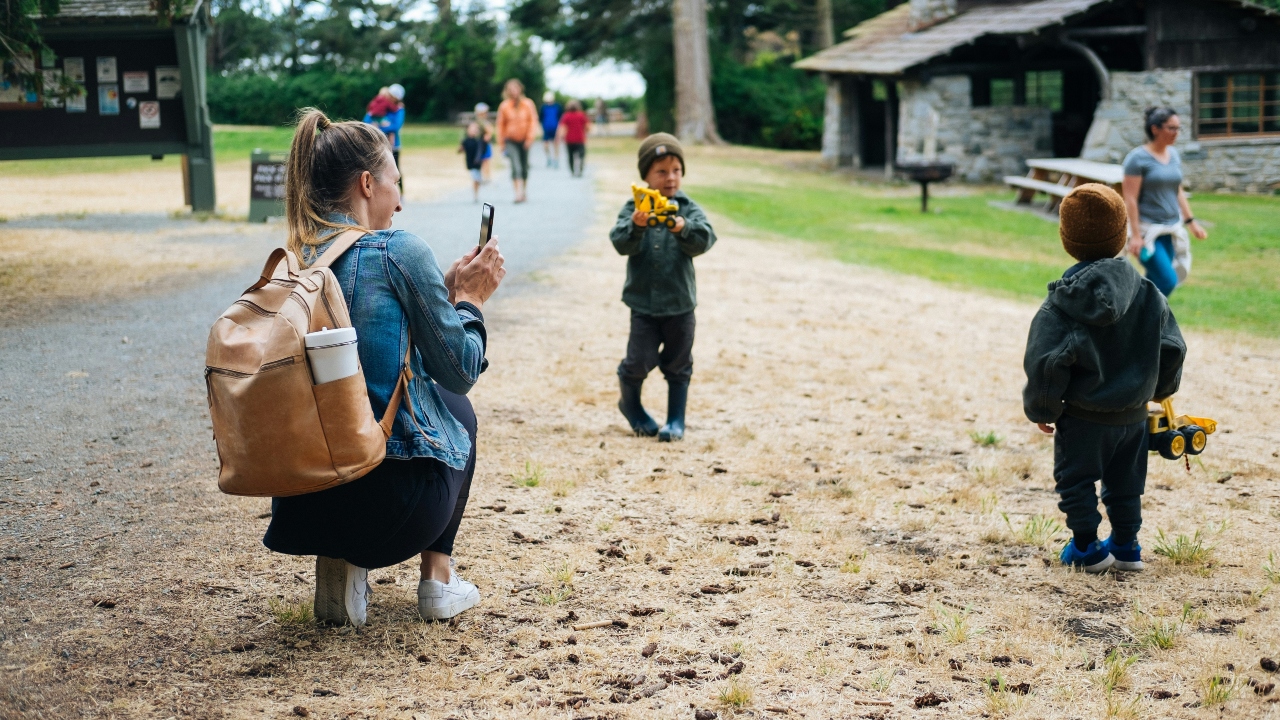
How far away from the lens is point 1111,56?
27.1 meters

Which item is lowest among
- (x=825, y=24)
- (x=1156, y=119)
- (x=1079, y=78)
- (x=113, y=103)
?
(x=1156, y=119)

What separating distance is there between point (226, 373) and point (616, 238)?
10.1 ft

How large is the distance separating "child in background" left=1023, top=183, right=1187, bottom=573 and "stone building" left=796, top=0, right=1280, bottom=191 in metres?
20.3

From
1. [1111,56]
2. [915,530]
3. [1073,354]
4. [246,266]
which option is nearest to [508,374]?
[915,530]

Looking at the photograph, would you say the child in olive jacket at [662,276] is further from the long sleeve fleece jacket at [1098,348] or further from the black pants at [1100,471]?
the black pants at [1100,471]

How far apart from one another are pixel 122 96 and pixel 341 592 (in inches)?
550

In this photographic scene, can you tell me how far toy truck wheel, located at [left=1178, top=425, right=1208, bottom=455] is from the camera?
4332 mm

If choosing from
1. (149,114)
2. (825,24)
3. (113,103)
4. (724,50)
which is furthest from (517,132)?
(724,50)

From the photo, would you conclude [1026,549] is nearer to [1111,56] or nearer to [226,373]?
[226,373]

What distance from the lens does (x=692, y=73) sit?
35.1 m

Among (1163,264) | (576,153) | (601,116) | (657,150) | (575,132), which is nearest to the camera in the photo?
(657,150)

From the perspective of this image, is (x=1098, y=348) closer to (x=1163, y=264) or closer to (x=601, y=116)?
(x=1163, y=264)

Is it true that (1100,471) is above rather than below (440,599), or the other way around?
above

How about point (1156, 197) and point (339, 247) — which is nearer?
point (339, 247)
